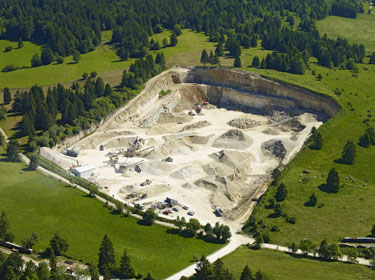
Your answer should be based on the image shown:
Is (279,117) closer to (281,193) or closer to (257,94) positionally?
(257,94)

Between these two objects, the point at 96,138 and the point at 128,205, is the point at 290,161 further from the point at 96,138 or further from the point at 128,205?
the point at 96,138

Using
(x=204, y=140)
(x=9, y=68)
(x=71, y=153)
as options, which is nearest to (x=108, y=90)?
(x=71, y=153)

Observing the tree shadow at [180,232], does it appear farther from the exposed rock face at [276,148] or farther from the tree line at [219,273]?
the exposed rock face at [276,148]

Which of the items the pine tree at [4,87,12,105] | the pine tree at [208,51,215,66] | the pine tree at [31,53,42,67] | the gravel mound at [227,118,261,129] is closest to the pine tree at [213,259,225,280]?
the gravel mound at [227,118,261,129]

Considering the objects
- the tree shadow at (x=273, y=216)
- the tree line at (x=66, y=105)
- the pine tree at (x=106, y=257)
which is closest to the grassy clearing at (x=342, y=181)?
the tree shadow at (x=273, y=216)

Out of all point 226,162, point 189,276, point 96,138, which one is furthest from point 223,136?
Result: point 189,276
